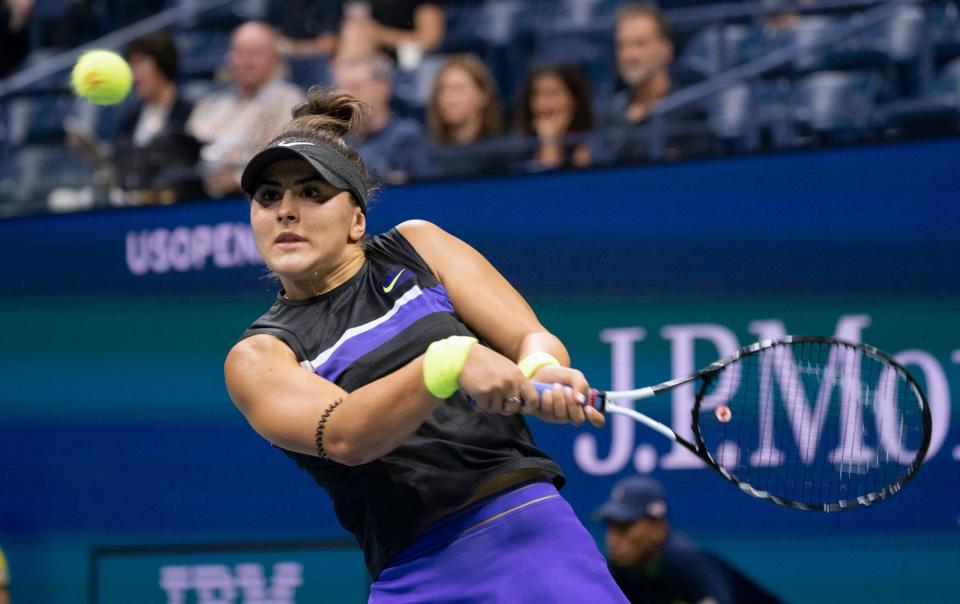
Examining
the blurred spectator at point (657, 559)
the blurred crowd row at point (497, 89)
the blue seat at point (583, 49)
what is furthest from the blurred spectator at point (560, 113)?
the blurred spectator at point (657, 559)

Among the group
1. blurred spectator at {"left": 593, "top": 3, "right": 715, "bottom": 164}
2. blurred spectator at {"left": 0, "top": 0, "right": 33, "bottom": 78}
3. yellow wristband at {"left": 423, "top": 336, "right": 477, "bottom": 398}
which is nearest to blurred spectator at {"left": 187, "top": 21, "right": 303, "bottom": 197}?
blurred spectator at {"left": 593, "top": 3, "right": 715, "bottom": 164}

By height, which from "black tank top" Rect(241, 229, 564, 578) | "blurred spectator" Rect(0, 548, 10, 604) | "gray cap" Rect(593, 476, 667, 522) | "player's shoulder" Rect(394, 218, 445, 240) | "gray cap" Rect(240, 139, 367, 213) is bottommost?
"blurred spectator" Rect(0, 548, 10, 604)

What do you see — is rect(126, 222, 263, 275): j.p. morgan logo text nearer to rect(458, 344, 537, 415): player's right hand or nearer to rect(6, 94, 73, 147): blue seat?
rect(6, 94, 73, 147): blue seat

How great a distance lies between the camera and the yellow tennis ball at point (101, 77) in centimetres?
598

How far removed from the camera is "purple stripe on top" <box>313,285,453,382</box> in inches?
119

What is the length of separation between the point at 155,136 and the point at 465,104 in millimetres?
1524

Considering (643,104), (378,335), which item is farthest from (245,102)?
(378,335)

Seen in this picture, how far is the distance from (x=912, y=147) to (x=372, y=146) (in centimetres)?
222

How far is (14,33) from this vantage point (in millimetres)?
8242

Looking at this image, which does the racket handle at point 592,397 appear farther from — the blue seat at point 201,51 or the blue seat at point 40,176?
the blue seat at point 201,51

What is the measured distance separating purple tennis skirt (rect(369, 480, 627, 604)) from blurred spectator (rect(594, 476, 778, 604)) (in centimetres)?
216

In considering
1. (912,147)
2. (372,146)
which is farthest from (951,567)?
(372,146)

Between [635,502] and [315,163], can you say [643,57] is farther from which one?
[315,163]

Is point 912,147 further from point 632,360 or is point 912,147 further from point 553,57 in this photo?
point 553,57
